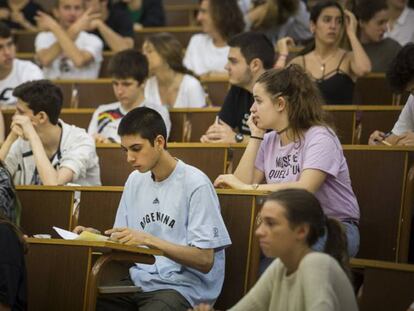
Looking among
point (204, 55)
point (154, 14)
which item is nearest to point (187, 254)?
point (204, 55)

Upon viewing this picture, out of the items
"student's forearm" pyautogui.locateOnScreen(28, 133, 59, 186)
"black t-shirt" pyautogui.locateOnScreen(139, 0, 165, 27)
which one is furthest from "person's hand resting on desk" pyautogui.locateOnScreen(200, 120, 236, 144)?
"black t-shirt" pyautogui.locateOnScreen(139, 0, 165, 27)

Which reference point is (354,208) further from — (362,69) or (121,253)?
(362,69)

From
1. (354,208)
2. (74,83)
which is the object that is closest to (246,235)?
(354,208)

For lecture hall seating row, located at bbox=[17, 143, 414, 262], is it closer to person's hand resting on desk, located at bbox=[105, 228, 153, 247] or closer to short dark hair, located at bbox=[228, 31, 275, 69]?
person's hand resting on desk, located at bbox=[105, 228, 153, 247]

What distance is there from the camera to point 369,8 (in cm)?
603

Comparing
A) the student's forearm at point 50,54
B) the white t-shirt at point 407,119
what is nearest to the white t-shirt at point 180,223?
the white t-shirt at point 407,119

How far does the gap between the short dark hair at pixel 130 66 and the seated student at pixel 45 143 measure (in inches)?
24.9

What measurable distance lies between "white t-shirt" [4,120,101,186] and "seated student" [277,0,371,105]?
124 centimetres

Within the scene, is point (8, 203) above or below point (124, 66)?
below

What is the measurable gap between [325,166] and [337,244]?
84cm

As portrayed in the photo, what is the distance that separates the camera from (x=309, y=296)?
2.89 m

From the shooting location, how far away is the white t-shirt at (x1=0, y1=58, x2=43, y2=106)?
617cm

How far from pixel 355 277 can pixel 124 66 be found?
2.27 m

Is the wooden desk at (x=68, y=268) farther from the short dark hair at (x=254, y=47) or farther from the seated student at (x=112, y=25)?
the seated student at (x=112, y=25)
